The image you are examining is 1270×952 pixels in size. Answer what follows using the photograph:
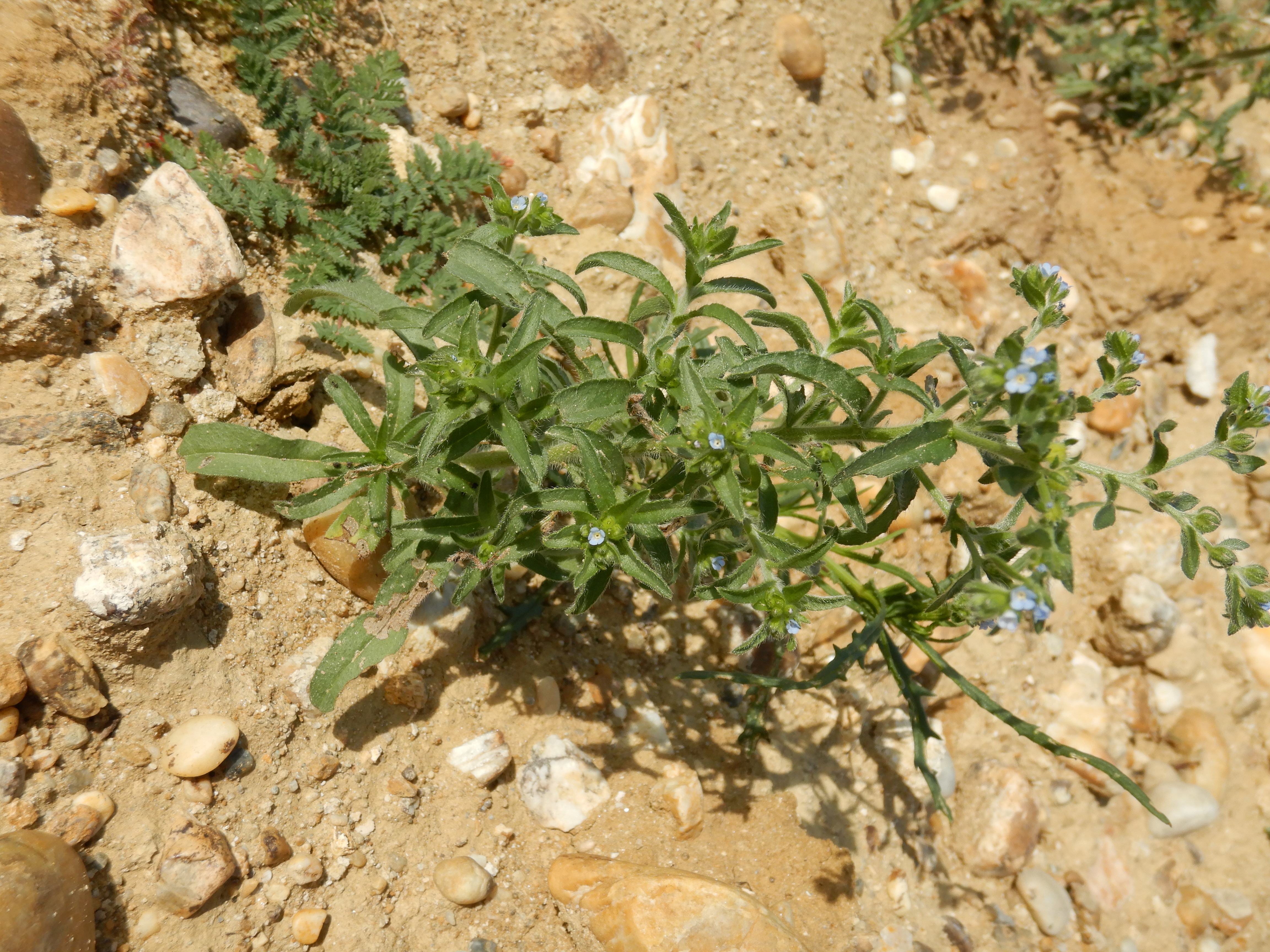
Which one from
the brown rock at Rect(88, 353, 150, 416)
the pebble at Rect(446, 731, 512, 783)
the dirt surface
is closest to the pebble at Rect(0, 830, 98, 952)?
the dirt surface

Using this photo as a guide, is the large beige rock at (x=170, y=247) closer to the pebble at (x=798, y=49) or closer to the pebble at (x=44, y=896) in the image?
the pebble at (x=44, y=896)

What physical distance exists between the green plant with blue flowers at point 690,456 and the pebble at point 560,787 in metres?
0.58

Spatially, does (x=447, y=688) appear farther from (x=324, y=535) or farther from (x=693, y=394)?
(x=693, y=394)

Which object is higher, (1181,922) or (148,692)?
(148,692)

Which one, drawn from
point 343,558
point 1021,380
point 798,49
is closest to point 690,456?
point 1021,380

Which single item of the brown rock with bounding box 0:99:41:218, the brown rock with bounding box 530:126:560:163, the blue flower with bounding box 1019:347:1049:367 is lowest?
the brown rock with bounding box 530:126:560:163

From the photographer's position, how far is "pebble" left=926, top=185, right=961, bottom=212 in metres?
6.36

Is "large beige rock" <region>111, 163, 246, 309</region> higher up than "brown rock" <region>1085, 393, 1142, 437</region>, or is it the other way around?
"large beige rock" <region>111, 163, 246, 309</region>

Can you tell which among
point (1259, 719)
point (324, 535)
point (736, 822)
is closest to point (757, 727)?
point (736, 822)

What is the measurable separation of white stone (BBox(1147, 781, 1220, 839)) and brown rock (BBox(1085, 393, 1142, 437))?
242cm

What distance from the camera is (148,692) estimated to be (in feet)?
10.5

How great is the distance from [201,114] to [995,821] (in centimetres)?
553

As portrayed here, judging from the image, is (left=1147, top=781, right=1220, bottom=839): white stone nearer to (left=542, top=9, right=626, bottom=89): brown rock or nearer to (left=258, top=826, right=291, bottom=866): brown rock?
(left=258, top=826, right=291, bottom=866): brown rock

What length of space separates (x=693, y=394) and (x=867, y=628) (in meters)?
1.34
